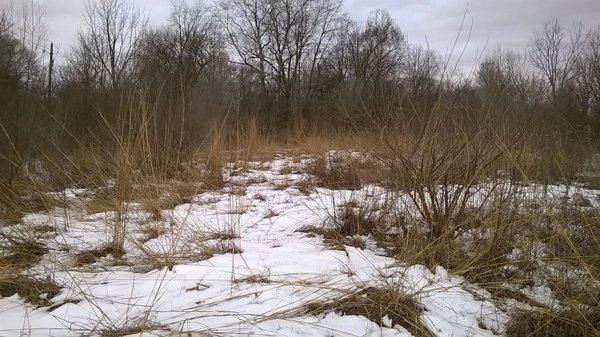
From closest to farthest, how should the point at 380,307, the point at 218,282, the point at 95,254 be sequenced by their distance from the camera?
1. the point at 380,307
2. the point at 218,282
3. the point at 95,254

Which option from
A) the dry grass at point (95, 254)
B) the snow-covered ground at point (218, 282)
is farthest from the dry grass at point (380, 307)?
the dry grass at point (95, 254)

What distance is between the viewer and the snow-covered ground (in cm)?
243

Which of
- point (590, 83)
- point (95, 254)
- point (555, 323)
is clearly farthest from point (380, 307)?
point (590, 83)

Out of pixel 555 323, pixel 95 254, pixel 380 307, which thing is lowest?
pixel 555 323

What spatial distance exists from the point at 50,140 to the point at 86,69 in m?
6.37

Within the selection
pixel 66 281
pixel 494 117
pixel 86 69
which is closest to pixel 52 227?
pixel 66 281

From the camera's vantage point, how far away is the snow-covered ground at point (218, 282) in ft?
7.96

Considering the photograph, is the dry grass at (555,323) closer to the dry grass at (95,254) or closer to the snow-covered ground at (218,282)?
the snow-covered ground at (218,282)

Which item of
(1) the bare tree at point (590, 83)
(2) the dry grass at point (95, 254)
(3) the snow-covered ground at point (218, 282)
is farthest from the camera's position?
(1) the bare tree at point (590, 83)

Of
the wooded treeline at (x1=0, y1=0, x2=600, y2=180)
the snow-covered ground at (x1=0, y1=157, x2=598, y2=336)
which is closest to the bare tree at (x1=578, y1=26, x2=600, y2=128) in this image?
the wooded treeline at (x1=0, y1=0, x2=600, y2=180)

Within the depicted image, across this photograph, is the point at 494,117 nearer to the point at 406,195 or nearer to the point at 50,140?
the point at 406,195

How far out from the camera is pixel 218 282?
115 inches

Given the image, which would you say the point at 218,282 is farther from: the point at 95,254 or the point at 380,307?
the point at 95,254

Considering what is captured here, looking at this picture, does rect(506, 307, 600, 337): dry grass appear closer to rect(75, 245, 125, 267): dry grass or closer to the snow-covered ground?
the snow-covered ground
